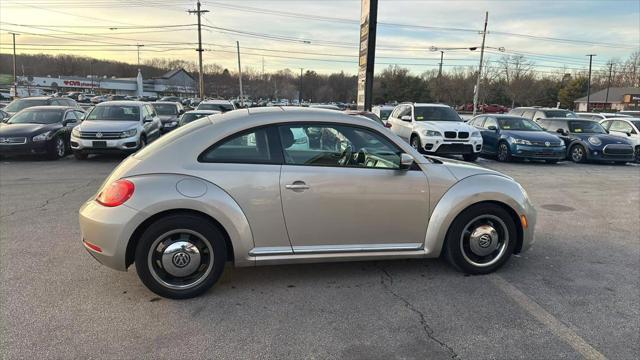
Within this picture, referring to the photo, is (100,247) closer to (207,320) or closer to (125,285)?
(125,285)

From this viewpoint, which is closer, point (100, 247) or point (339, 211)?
point (100, 247)

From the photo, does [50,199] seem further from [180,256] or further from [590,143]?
[590,143]

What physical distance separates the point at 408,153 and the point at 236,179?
1.59 meters

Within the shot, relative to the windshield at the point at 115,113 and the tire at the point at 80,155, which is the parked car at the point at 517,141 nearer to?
the windshield at the point at 115,113

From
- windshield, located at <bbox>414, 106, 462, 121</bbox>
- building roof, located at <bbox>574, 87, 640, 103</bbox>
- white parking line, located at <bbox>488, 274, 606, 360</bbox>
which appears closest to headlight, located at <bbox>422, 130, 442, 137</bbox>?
windshield, located at <bbox>414, 106, 462, 121</bbox>

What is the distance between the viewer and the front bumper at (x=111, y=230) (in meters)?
3.52

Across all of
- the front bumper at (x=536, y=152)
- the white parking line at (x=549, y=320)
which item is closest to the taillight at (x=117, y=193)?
the white parking line at (x=549, y=320)

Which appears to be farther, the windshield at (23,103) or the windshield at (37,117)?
the windshield at (23,103)

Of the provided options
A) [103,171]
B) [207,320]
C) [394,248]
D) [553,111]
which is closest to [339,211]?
[394,248]

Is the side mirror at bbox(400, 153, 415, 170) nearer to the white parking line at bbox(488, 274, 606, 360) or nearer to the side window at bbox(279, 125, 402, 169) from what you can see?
the side window at bbox(279, 125, 402, 169)

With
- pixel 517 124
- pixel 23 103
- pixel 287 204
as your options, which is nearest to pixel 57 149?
pixel 23 103

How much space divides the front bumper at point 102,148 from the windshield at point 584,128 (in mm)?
14723

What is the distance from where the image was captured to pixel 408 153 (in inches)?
160

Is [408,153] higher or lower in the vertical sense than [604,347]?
higher
